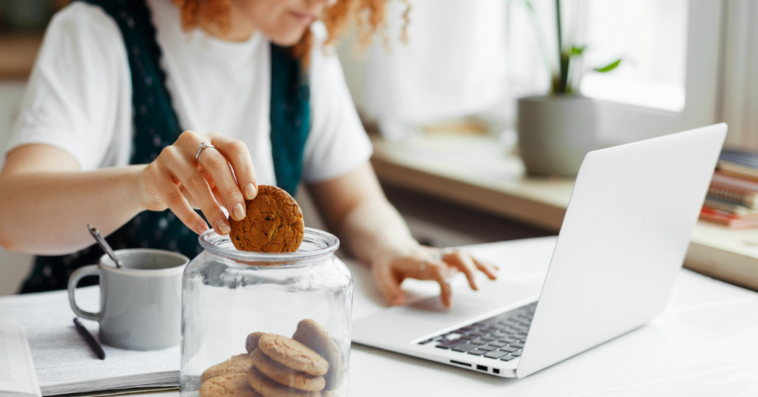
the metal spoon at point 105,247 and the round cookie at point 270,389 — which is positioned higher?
the metal spoon at point 105,247

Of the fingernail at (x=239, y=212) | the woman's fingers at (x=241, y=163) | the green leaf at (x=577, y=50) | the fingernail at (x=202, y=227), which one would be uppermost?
the green leaf at (x=577, y=50)

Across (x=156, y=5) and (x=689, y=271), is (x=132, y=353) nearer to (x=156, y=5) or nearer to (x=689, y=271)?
(x=156, y=5)

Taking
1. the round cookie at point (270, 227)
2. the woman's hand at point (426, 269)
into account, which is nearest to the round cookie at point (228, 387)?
the round cookie at point (270, 227)

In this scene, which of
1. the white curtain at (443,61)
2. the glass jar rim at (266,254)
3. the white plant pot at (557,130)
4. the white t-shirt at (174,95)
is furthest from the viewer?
the white curtain at (443,61)

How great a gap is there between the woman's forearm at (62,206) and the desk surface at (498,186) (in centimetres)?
76

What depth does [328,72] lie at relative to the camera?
1348 millimetres

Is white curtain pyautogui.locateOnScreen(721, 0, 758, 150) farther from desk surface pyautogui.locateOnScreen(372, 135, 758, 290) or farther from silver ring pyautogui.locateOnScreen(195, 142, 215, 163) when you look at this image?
silver ring pyautogui.locateOnScreen(195, 142, 215, 163)

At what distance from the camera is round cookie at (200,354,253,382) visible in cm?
55

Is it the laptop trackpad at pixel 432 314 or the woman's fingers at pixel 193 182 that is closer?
the woman's fingers at pixel 193 182

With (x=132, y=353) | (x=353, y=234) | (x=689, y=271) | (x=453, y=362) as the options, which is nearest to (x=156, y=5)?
(x=353, y=234)

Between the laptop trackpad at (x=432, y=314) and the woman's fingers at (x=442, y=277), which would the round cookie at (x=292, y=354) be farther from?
the woman's fingers at (x=442, y=277)

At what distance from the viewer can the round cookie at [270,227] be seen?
56cm

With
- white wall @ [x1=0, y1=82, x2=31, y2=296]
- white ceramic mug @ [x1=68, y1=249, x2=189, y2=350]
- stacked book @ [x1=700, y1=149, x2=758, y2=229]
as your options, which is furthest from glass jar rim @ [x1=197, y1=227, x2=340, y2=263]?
white wall @ [x1=0, y1=82, x2=31, y2=296]

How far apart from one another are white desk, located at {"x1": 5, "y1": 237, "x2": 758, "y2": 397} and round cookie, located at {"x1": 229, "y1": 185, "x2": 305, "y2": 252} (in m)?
0.17
